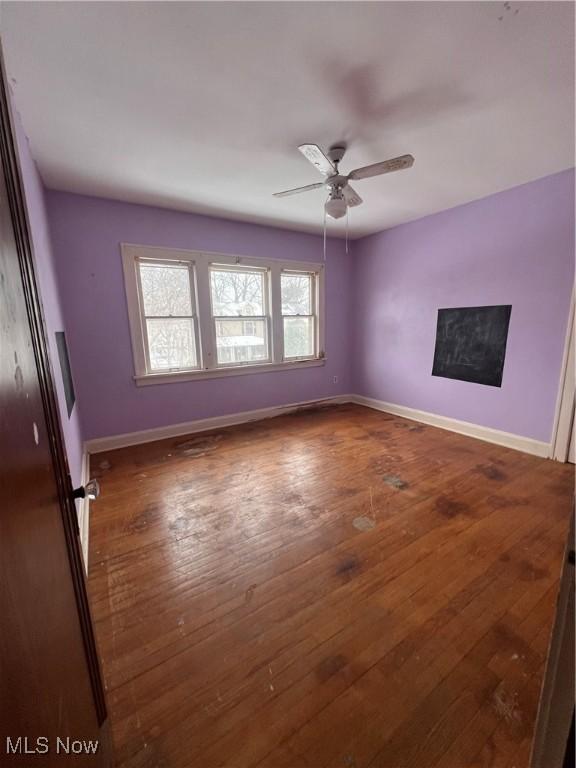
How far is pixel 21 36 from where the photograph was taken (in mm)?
1360

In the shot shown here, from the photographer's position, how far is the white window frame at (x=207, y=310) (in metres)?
3.37

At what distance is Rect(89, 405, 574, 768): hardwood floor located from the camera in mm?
1063

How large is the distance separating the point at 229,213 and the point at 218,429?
2591 millimetres

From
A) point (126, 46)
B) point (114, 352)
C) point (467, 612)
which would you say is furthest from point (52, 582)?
point (114, 352)

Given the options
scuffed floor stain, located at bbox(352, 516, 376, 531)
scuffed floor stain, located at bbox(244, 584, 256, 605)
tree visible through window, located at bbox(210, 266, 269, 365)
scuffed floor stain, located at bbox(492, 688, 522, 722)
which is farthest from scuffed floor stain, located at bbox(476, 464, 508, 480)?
tree visible through window, located at bbox(210, 266, 269, 365)

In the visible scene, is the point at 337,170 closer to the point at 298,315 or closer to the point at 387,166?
the point at 387,166

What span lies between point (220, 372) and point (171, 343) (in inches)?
27.0

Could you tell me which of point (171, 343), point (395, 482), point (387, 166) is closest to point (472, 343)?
point (395, 482)

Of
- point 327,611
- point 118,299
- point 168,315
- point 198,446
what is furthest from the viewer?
point 168,315

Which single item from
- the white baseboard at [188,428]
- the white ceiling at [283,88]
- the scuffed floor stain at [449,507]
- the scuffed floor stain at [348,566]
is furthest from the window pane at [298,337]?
the scuffed floor stain at [348,566]

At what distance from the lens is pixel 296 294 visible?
4.53 m

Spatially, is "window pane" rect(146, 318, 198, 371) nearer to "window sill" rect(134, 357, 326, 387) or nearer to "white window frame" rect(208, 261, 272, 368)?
"window sill" rect(134, 357, 326, 387)

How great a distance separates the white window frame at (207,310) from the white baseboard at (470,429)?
1260 millimetres

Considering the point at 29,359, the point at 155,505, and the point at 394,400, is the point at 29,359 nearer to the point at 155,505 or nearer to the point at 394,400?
the point at 155,505
